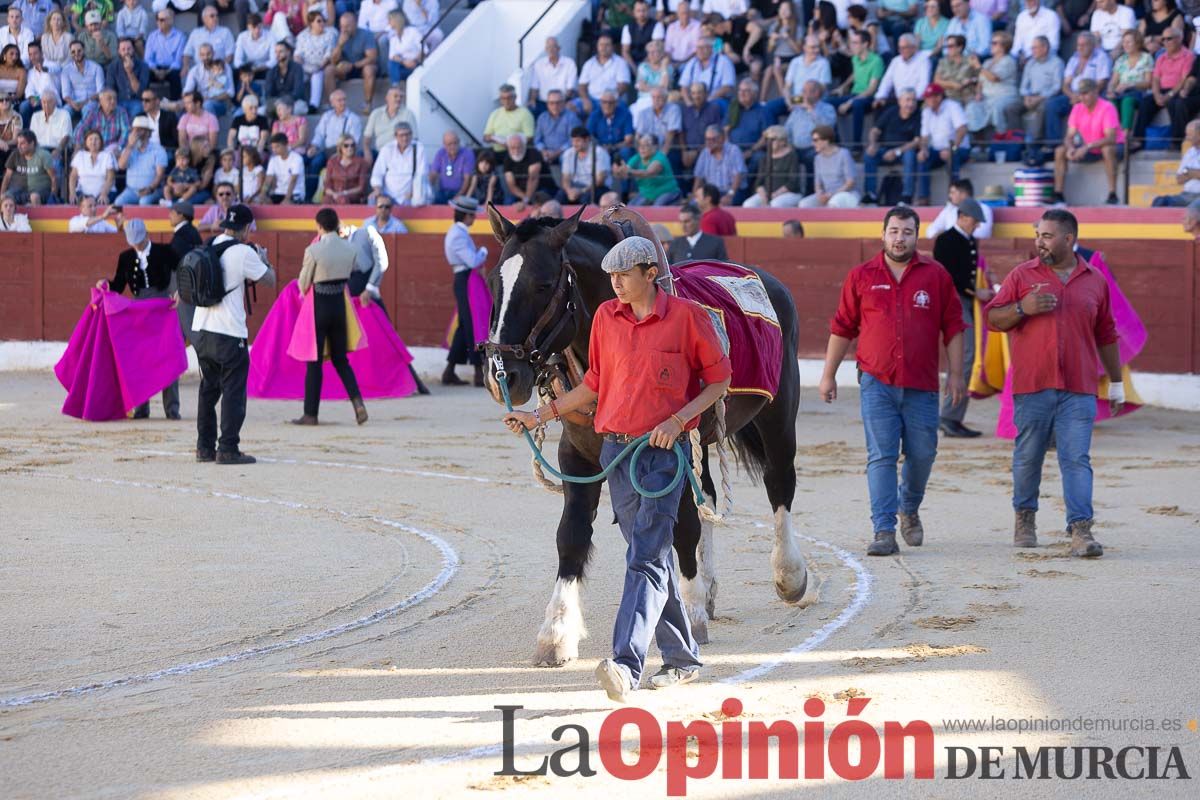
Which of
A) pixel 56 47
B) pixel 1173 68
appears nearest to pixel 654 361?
pixel 1173 68

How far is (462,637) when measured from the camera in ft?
20.0

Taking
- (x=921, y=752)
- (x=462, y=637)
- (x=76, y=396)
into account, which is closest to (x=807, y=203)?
(x=76, y=396)

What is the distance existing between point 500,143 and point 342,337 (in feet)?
21.0

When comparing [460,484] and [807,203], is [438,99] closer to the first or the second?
[807,203]

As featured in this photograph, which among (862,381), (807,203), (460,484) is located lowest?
(460,484)

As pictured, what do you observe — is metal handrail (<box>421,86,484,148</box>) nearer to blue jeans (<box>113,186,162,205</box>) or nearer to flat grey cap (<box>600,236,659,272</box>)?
blue jeans (<box>113,186,162,205</box>)

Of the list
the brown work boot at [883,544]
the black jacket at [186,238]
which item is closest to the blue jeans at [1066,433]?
the brown work boot at [883,544]

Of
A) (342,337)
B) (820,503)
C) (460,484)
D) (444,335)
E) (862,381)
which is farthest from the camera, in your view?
(444,335)

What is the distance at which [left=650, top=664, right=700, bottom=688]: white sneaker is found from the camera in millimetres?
5273

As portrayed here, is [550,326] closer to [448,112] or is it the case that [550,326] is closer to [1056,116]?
[1056,116]

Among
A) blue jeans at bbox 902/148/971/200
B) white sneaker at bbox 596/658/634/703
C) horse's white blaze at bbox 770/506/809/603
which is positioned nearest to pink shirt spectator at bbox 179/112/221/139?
blue jeans at bbox 902/148/971/200

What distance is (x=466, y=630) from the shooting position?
622 cm

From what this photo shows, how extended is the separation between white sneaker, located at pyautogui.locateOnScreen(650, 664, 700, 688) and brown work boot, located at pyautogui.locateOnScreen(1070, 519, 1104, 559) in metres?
2.98

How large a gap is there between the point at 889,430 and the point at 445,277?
34.9 feet
